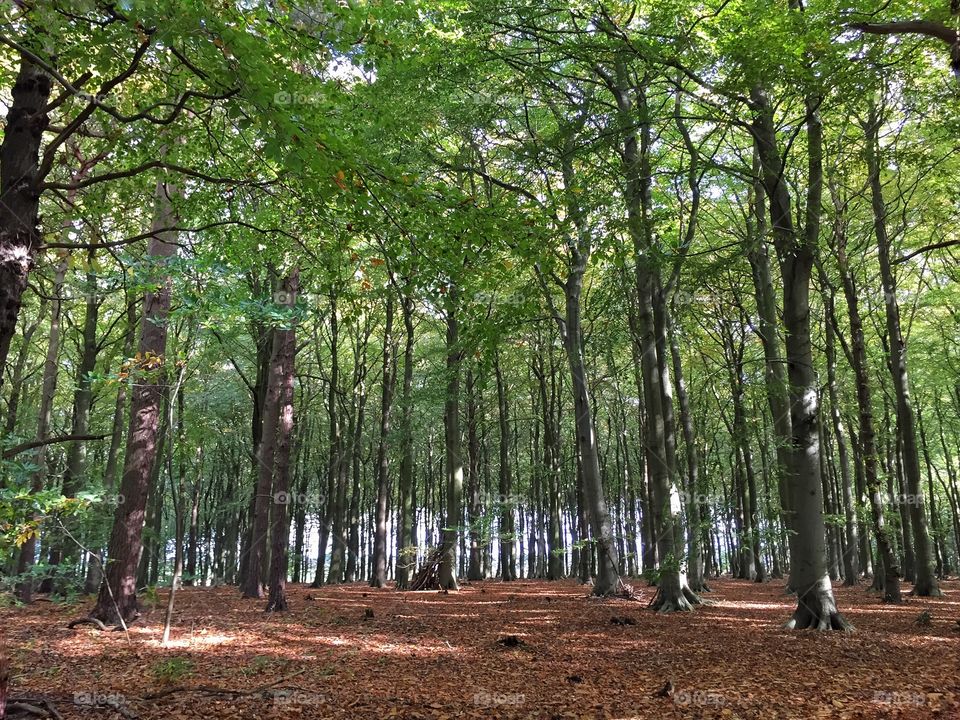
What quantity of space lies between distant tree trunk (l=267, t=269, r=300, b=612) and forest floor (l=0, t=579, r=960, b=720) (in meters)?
0.83

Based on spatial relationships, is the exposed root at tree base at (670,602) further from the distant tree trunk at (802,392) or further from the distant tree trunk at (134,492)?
the distant tree trunk at (134,492)

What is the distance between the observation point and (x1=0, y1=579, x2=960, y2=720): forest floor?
513 centimetres

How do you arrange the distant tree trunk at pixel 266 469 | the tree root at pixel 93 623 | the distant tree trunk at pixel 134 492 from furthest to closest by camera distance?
1. the distant tree trunk at pixel 266 469
2. the distant tree trunk at pixel 134 492
3. the tree root at pixel 93 623

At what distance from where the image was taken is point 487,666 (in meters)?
6.95

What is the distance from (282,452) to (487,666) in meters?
7.37

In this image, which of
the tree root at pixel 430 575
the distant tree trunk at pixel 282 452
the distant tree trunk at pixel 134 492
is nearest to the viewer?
the distant tree trunk at pixel 134 492

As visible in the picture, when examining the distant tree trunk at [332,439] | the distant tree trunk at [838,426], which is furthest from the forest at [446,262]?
the distant tree trunk at [332,439]

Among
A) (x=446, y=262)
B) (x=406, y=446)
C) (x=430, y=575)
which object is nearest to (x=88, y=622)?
(x=446, y=262)

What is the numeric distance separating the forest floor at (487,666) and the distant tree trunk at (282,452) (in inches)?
32.8

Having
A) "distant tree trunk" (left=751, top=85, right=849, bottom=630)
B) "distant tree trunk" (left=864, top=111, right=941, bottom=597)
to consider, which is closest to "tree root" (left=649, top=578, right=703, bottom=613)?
"distant tree trunk" (left=751, top=85, right=849, bottom=630)

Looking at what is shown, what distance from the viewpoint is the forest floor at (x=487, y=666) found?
202 inches

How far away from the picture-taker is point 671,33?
302 inches

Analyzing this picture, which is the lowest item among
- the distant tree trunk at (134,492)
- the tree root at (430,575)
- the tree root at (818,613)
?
the tree root at (430,575)

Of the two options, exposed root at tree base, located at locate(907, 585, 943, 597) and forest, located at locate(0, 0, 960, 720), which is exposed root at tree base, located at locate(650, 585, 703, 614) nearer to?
forest, located at locate(0, 0, 960, 720)
